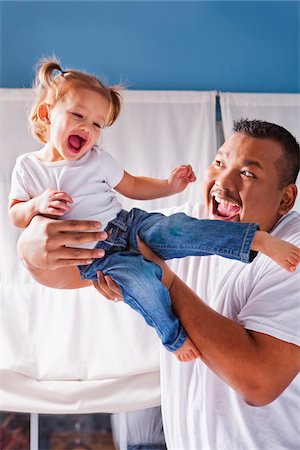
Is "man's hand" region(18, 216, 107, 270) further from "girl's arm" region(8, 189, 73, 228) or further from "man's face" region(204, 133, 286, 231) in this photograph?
"man's face" region(204, 133, 286, 231)

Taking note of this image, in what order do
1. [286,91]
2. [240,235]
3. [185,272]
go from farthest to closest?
[286,91], [185,272], [240,235]

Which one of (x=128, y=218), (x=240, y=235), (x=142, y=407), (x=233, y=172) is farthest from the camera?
(x=142, y=407)

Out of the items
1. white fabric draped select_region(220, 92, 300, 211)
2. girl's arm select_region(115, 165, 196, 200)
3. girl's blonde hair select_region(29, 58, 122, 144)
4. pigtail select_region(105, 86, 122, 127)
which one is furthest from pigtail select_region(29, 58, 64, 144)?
white fabric draped select_region(220, 92, 300, 211)

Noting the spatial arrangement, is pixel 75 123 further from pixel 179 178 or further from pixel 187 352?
pixel 187 352

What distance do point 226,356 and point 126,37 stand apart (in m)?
1.57

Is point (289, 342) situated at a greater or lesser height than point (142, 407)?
greater

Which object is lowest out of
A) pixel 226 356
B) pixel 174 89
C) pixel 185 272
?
pixel 226 356

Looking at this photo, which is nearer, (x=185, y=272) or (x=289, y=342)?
(x=289, y=342)

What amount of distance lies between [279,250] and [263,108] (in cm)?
147

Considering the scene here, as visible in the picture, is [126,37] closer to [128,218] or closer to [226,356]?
[128,218]

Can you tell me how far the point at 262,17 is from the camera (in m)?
2.65

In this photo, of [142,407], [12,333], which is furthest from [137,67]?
[142,407]

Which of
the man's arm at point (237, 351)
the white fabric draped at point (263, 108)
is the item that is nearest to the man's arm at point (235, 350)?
the man's arm at point (237, 351)

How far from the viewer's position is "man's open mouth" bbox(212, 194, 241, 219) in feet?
5.27
